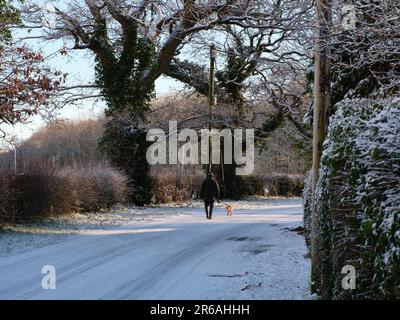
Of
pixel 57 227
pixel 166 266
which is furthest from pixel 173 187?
pixel 166 266

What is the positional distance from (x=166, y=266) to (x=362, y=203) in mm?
6059

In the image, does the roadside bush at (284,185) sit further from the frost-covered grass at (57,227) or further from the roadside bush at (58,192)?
the frost-covered grass at (57,227)

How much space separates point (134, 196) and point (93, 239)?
13.9 m

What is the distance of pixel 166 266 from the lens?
10406 mm

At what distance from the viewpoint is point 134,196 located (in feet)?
93.0

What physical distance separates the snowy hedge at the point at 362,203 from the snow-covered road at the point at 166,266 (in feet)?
6.70

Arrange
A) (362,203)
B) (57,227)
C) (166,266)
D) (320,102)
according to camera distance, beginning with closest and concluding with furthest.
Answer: (362,203)
(320,102)
(166,266)
(57,227)

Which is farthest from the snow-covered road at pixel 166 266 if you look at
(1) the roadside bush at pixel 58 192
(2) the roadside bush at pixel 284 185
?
(2) the roadside bush at pixel 284 185

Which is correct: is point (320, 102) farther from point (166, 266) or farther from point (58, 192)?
point (58, 192)

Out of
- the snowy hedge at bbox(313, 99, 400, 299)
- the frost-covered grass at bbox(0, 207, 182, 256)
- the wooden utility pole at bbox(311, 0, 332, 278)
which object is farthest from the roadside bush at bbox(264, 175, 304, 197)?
the snowy hedge at bbox(313, 99, 400, 299)

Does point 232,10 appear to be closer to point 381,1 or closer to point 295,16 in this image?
point 295,16

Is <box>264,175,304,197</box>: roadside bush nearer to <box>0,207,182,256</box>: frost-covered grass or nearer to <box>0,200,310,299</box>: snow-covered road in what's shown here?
<box>0,207,182,256</box>: frost-covered grass

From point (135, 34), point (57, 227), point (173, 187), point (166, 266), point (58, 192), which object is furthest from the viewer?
point (173, 187)

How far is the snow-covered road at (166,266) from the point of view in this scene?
806 cm
